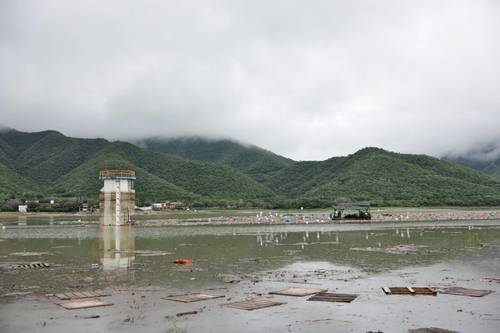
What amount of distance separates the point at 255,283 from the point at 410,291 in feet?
23.6

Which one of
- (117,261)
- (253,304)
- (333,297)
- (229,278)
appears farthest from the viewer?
(117,261)

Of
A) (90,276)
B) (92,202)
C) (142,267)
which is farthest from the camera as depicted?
(92,202)

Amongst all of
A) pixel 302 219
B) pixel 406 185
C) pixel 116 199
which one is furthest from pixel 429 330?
pixel 406 185

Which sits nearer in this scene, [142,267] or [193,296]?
[193,296]

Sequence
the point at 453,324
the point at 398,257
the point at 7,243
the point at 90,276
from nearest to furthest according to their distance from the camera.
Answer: the point at 453,324
the point at 90,276
the point at 398,257
the point at 7,243

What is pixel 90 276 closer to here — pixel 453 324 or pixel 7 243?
pixel 453 324

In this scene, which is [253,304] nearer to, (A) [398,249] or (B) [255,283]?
(B) [255,283]

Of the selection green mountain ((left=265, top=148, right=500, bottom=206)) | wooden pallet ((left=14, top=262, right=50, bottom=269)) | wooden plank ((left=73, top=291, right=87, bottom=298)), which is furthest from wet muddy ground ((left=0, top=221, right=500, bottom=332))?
green mountain ((left=265, top=148, right=500, bottom=206))

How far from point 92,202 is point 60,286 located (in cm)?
13616

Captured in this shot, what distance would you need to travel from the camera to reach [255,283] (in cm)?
2362

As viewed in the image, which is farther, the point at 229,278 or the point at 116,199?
the point at 116,199

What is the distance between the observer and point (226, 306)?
1802 cm

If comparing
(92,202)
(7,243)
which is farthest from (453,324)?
(92,202)

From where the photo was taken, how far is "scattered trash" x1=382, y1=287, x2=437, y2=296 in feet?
65.1
